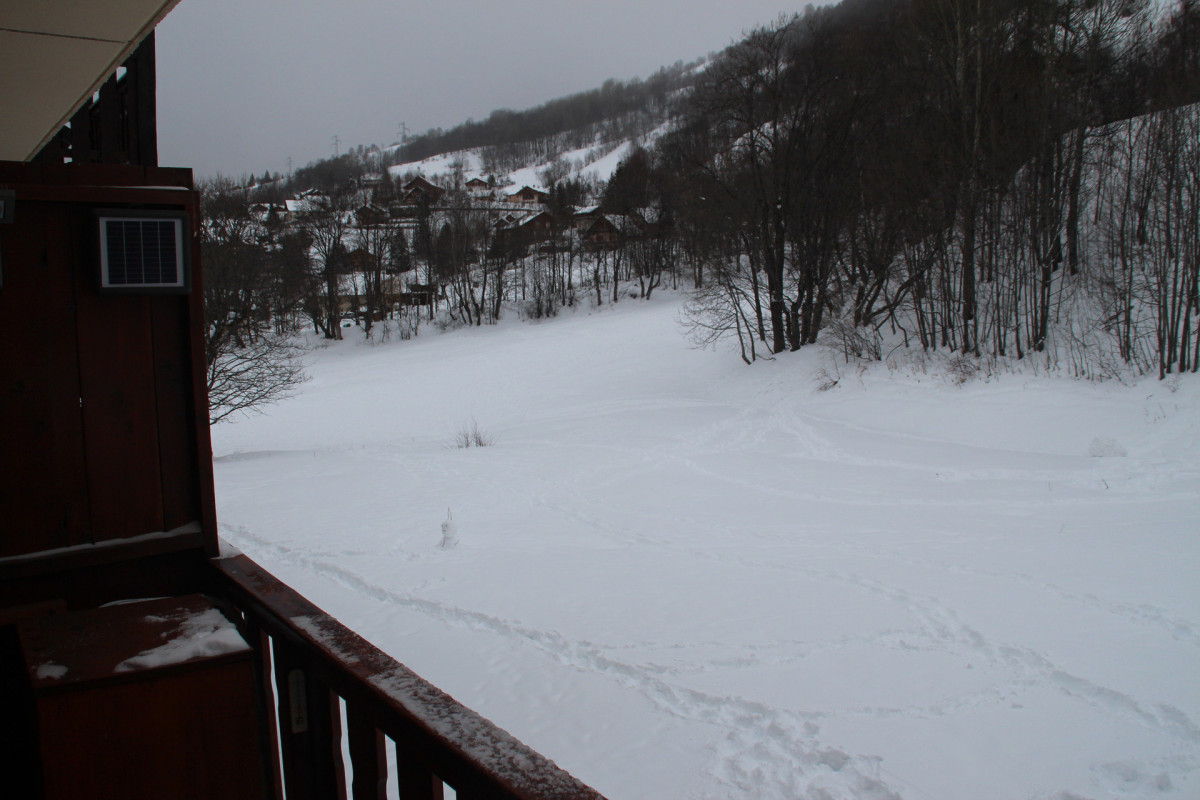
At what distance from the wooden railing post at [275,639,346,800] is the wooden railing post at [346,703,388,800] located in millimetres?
232

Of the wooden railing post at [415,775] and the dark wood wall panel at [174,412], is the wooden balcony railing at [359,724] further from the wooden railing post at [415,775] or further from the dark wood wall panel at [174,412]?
the dark wood wall panel at [174,412]

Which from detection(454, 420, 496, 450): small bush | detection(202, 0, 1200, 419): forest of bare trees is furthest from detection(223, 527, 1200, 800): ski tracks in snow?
detection(202, 0, 1200, 419): forest of bare trees

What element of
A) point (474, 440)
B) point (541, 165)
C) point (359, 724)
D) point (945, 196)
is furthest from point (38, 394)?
point (541, 165)

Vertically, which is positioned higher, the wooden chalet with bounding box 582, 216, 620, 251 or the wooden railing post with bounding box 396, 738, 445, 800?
the wooden chalet with bounding box 582, 216, 620, 251

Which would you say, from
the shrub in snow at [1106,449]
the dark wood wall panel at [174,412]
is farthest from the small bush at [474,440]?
the dark wood wall panel at [174,412]

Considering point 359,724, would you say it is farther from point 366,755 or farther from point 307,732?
point 307,732

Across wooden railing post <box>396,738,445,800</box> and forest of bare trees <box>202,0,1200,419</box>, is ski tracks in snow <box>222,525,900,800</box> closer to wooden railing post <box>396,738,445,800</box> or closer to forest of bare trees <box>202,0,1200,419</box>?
wooden railing post <box>396,738,445,800</box>

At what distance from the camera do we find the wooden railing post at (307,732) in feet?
6.06

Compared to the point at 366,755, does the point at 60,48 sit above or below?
above

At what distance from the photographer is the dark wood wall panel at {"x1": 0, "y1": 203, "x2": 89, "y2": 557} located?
2312mm

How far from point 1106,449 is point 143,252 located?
12.2m

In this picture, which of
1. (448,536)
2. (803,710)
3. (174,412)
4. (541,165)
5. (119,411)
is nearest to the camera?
(119,411)

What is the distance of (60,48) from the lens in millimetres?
2572

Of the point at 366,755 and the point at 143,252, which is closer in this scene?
the point at 366,755
